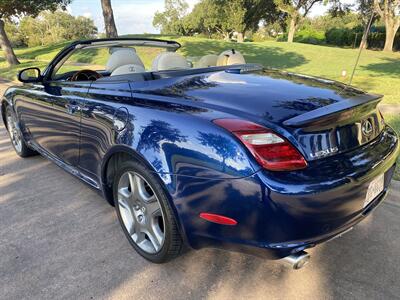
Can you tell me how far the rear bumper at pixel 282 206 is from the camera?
1804mm

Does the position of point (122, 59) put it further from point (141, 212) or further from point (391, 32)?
point (391, 32)

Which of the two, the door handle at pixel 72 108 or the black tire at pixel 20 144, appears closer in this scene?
the door handle at pixel 72 108

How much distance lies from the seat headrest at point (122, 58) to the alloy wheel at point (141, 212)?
60.0 inches

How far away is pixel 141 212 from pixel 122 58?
1.80 metres

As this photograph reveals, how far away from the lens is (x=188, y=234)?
2141mm

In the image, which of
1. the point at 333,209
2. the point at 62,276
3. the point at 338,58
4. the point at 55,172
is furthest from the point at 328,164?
the point at 338,58

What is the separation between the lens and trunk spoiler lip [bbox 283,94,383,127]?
191cm

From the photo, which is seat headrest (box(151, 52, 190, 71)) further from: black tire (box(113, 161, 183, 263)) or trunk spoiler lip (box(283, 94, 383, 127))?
trunk spoiler lip (box(283, 94, 383, 127))

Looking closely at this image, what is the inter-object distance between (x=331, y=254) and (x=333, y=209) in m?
0.88

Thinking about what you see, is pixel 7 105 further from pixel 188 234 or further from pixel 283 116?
pixel 283 116

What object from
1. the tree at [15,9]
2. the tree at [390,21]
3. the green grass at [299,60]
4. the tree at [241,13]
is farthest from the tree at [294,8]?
the tree at [15,9]

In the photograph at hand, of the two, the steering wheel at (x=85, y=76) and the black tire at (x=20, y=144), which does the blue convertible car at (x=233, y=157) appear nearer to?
the steering wheel at (x=85, y=76)

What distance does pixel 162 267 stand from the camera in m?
2.53

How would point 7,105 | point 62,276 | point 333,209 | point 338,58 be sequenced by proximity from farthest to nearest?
point 338,58 → point 7,105 → point 62,276 → point 333,209
